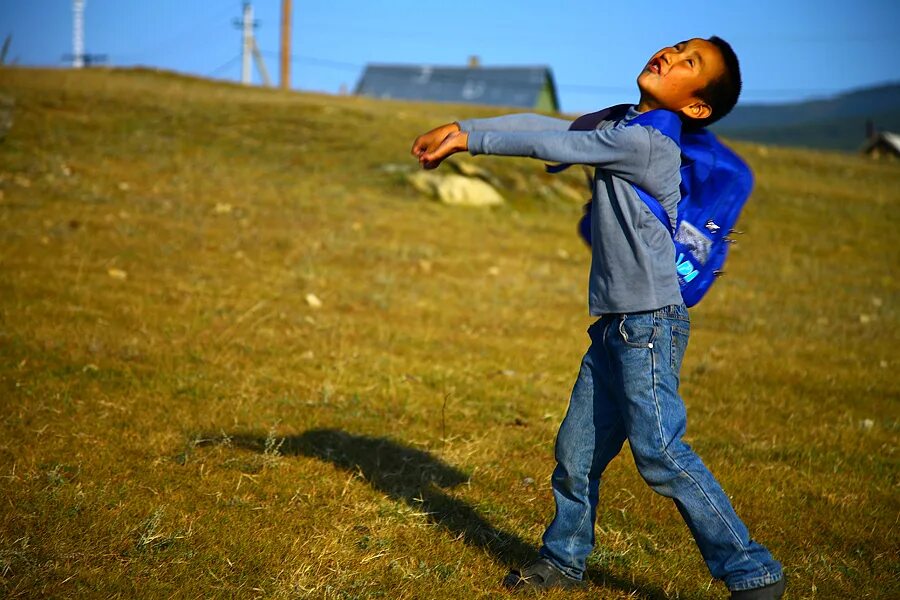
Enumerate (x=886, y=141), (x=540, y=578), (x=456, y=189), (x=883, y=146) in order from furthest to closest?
(x=883, y=146) < (x=886, y=141) < (x=456, y=189) < (x=540, y=578)

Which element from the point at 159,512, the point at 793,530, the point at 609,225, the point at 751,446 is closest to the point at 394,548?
the point at 159,512

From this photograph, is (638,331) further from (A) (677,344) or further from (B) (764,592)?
(B) (764,592)

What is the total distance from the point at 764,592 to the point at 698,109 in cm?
178

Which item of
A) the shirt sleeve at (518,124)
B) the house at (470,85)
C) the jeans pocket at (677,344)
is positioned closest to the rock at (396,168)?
the shirt sleeve at (518,124)

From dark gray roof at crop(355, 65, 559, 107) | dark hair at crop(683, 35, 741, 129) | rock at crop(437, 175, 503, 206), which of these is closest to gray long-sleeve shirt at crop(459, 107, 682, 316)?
dark hair at crop(683, 35, 741, 129)

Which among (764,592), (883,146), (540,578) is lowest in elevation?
(883,146)

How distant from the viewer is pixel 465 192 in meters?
17.5

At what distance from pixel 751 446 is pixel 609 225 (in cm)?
318

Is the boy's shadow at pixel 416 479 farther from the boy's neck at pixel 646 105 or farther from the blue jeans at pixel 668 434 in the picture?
the boy's neck at pixel 646 105

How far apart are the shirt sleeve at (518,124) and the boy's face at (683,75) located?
0.38 m

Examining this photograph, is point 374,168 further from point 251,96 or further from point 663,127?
point 663,127

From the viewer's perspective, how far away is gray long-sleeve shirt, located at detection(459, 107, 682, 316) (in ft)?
10.1

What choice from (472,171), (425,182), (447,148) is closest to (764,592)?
(447,148)

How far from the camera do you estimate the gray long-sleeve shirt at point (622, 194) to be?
121 inches
